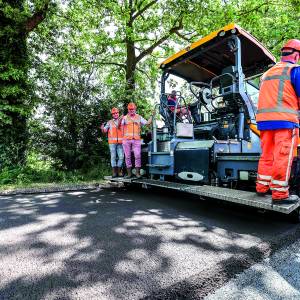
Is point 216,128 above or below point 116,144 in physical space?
above

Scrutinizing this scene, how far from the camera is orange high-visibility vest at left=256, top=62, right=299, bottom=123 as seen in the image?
10.5 ft

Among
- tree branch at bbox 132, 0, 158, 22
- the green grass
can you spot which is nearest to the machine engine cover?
the green grass

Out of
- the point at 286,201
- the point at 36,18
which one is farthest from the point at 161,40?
the point at 286,201

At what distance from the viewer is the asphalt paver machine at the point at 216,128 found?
4.06 m

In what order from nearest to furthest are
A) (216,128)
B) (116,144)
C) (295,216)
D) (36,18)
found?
(295,216) → (216,128) → (116,144) → (36,18)

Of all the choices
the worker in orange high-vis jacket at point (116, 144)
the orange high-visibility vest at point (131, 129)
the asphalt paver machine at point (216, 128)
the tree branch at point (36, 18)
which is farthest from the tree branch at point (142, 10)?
the orange high-visibility vest at point (131, 129)

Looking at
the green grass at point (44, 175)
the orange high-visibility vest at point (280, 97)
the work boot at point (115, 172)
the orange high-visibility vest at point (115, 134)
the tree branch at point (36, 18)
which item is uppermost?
the tree branch at point (36, 18)

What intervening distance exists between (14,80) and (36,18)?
7.83ft

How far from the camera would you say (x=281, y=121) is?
3176 mm

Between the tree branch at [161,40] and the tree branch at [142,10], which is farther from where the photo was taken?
the tree branch at [161,40]

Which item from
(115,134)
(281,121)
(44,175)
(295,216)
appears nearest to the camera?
(281,121)

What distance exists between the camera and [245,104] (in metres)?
4.52

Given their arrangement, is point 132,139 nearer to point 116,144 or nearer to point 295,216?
point 116,144

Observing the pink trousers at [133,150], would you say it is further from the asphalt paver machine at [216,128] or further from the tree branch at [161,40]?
the tree branch at [161,40]
